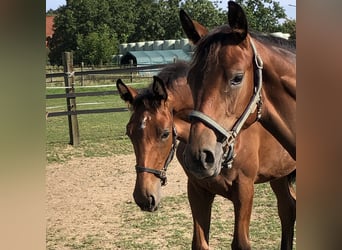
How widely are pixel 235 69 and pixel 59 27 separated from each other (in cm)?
71

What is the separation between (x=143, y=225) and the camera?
1.67 m

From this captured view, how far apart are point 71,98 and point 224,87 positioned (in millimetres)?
900

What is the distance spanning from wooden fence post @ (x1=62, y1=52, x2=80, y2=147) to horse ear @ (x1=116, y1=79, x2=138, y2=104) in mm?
196

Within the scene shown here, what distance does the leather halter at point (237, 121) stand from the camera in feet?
3.41

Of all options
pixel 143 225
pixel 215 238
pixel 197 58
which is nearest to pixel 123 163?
pixel 143 225

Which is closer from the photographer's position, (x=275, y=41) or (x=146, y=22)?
(x=275, y=41)

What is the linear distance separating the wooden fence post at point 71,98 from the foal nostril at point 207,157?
0.69 metres

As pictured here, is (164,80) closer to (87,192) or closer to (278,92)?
(278,92)

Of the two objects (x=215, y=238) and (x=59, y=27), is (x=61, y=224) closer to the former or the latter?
(x=215, y=238)

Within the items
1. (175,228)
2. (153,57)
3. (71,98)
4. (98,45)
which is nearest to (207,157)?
(153,57)

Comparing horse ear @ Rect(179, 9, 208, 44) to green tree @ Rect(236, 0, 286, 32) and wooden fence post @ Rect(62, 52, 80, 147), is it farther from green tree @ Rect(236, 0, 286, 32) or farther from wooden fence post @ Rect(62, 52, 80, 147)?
wooden fence post @ Rect(62, 52, 80, 147)

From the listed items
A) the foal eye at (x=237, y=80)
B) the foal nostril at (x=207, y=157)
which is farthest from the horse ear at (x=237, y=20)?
the foal nostril at (x=207, y=157)

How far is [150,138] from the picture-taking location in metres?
1.38
